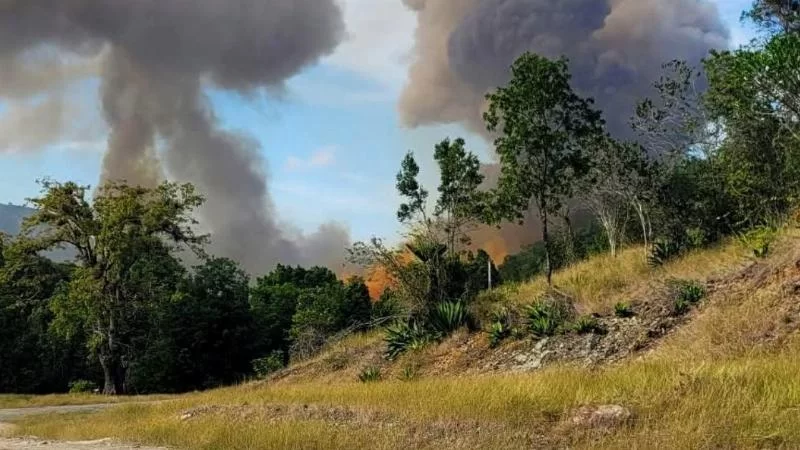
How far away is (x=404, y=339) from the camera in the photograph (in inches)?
948

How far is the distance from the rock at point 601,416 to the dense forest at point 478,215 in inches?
427

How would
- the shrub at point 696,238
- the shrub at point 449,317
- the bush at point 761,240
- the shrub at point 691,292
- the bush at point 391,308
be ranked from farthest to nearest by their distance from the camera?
the shrub at point 696,238 → the bush at point 391,308 → the shrub at point 449,317 → the bush at point 761,240 → the shrub at point 691,292

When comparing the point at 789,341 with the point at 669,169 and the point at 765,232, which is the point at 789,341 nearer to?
the point at 765,232

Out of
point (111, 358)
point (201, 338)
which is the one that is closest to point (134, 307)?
point (111, 358)

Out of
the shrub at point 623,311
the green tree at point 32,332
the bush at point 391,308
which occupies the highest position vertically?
the green tree at point 32,332

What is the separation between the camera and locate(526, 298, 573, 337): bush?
19.9 m

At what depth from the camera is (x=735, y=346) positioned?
14.3 m

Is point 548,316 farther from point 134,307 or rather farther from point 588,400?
point 134,307

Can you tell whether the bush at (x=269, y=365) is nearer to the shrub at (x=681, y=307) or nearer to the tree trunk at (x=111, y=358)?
the tree trunk at (x=111, y=358)

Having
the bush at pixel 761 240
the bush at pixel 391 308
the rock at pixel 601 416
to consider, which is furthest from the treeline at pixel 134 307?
the rock at pixel 601 416

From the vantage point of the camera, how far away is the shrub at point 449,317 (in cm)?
2345

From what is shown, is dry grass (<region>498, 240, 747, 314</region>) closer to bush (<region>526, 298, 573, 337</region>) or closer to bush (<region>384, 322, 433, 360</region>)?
bush (<region>526, 298, 573, 337</region>)

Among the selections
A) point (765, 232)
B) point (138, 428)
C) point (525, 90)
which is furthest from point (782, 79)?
point (138, 428)

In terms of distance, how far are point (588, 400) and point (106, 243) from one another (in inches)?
1386
